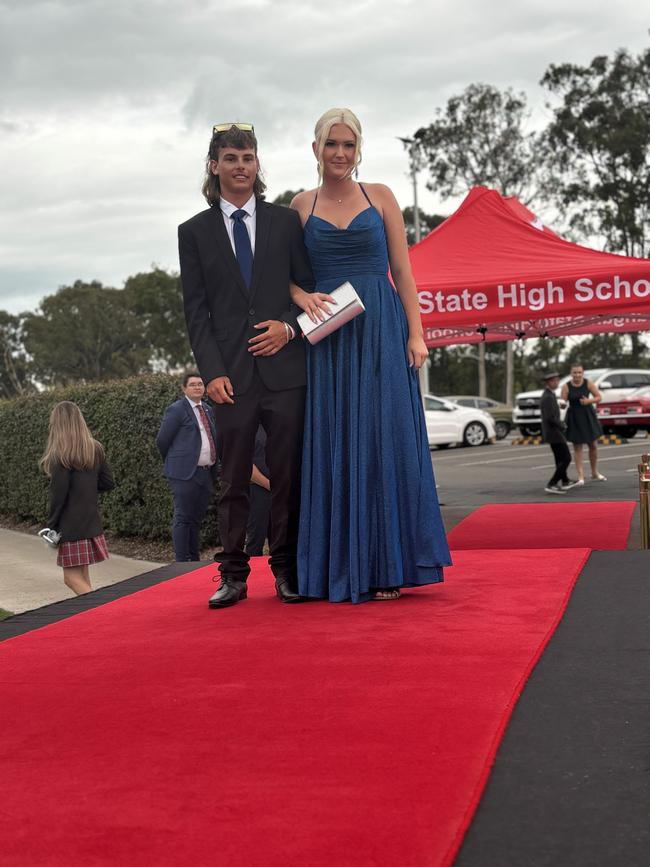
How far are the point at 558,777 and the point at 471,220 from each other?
859 centimetres

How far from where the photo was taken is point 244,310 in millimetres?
4457

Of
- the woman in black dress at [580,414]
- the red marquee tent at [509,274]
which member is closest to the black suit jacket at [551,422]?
the woman in black dress at [580,414]

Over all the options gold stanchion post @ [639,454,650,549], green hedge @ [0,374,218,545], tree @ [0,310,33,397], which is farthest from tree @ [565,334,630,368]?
gold stanchion post @ [639,454,650,549]

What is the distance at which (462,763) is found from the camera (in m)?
2.37

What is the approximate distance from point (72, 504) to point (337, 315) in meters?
4.31

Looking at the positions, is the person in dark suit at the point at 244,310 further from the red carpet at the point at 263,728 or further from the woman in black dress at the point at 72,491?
the woman in black dress at the point at 72,491

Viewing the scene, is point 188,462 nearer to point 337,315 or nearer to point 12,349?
point 337,315

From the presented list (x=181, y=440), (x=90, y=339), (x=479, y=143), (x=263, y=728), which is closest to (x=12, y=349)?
(x=90, y=339)

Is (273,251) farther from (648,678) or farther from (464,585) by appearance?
(648,678)

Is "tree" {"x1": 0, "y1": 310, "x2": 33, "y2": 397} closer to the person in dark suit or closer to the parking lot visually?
the parking lot

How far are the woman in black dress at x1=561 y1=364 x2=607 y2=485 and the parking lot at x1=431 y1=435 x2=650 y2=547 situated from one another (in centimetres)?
56

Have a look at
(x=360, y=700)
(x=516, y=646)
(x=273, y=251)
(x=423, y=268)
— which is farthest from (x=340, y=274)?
(x=423, y=268)

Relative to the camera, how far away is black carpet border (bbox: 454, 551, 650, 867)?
1956 mm

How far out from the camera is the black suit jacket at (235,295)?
14.5 feet
